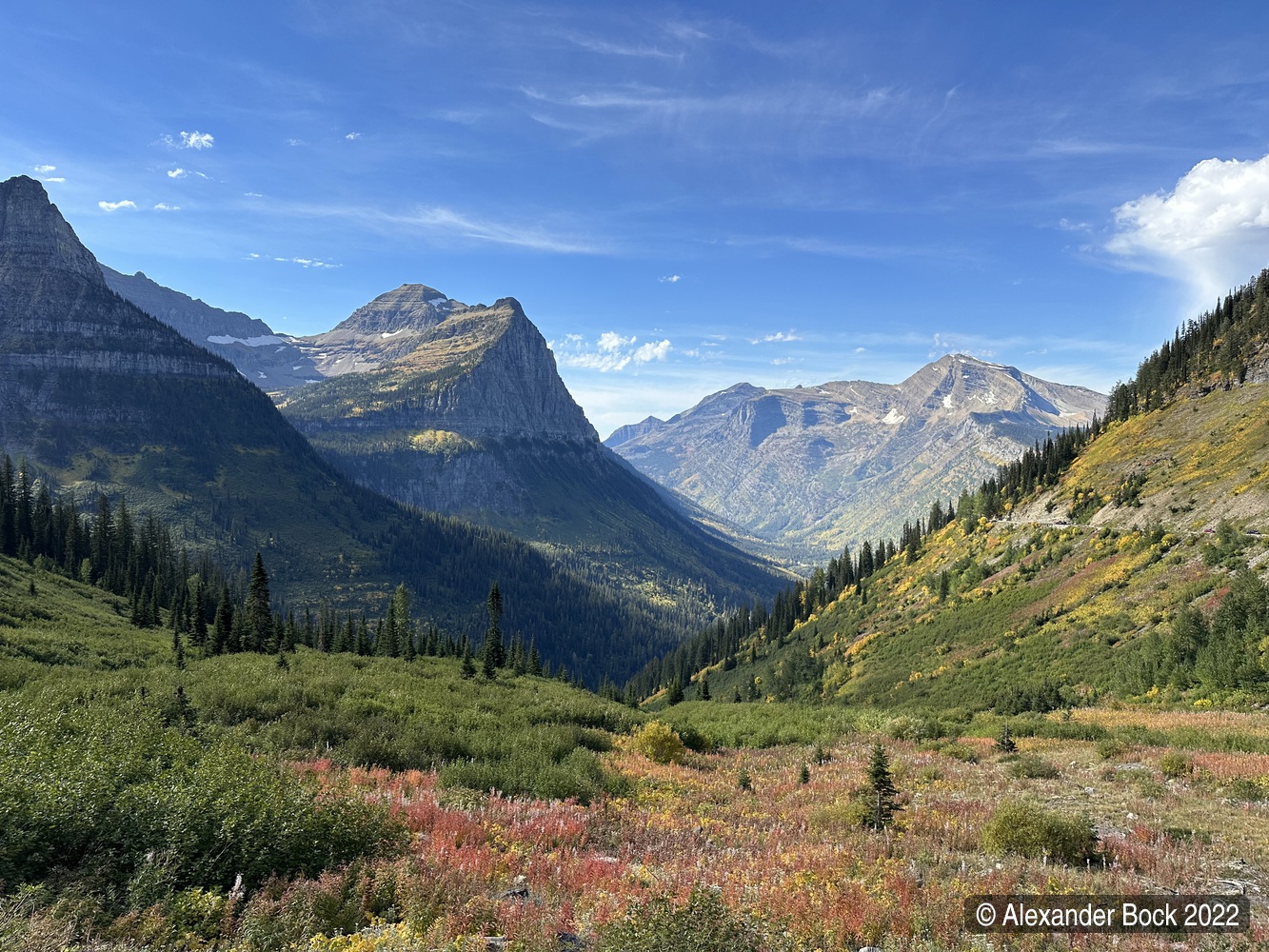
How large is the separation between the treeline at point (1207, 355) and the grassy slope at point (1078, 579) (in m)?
6.86

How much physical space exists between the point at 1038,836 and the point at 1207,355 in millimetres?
119153

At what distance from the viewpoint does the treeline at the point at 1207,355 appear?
81.2 metres

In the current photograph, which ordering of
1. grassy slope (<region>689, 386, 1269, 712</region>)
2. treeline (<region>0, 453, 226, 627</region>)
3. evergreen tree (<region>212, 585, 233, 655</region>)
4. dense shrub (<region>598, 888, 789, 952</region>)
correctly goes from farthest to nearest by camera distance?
1. treeline (<region>0, 453, 226, 627</region>)
2. evergreen tree (<region>212, 585, 233, 655</region>)
3. grassy slope (<region>689, 386, 1269, 712</region>)
4. dense shrub (<region>598, 888, 789, 952</region>)

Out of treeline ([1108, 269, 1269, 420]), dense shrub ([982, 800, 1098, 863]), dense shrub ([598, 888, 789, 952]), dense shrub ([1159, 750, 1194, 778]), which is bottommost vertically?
dense shrub ([1159, 750, 1194, 778])

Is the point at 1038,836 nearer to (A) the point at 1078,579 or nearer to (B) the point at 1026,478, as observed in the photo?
(A) the point at 1078,579

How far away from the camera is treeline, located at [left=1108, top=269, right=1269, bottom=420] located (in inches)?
3196

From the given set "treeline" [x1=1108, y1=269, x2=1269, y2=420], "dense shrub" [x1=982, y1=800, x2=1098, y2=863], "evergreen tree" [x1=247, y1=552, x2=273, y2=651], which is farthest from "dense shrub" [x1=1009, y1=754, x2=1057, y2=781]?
"treeline" [x1=1108, y1=269, x2=1269, y2=420]

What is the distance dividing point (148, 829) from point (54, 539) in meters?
140

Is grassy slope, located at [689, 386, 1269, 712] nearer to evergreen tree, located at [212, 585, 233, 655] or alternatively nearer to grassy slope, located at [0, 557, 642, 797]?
grassy slope, located at [0, 557, 642, 797]

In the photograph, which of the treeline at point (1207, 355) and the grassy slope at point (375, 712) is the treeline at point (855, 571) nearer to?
the treeline at point (1207, 355)

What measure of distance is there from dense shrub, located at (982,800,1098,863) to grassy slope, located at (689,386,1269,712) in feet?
117

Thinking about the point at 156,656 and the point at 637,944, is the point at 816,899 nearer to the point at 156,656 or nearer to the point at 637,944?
the point at 637,944

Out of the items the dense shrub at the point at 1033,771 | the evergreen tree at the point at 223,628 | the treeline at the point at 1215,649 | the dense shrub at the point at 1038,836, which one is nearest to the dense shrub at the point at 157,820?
the dense shrub at the point at 1038,836

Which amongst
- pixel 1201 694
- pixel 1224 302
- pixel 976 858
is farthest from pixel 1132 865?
pixel 1224 302
